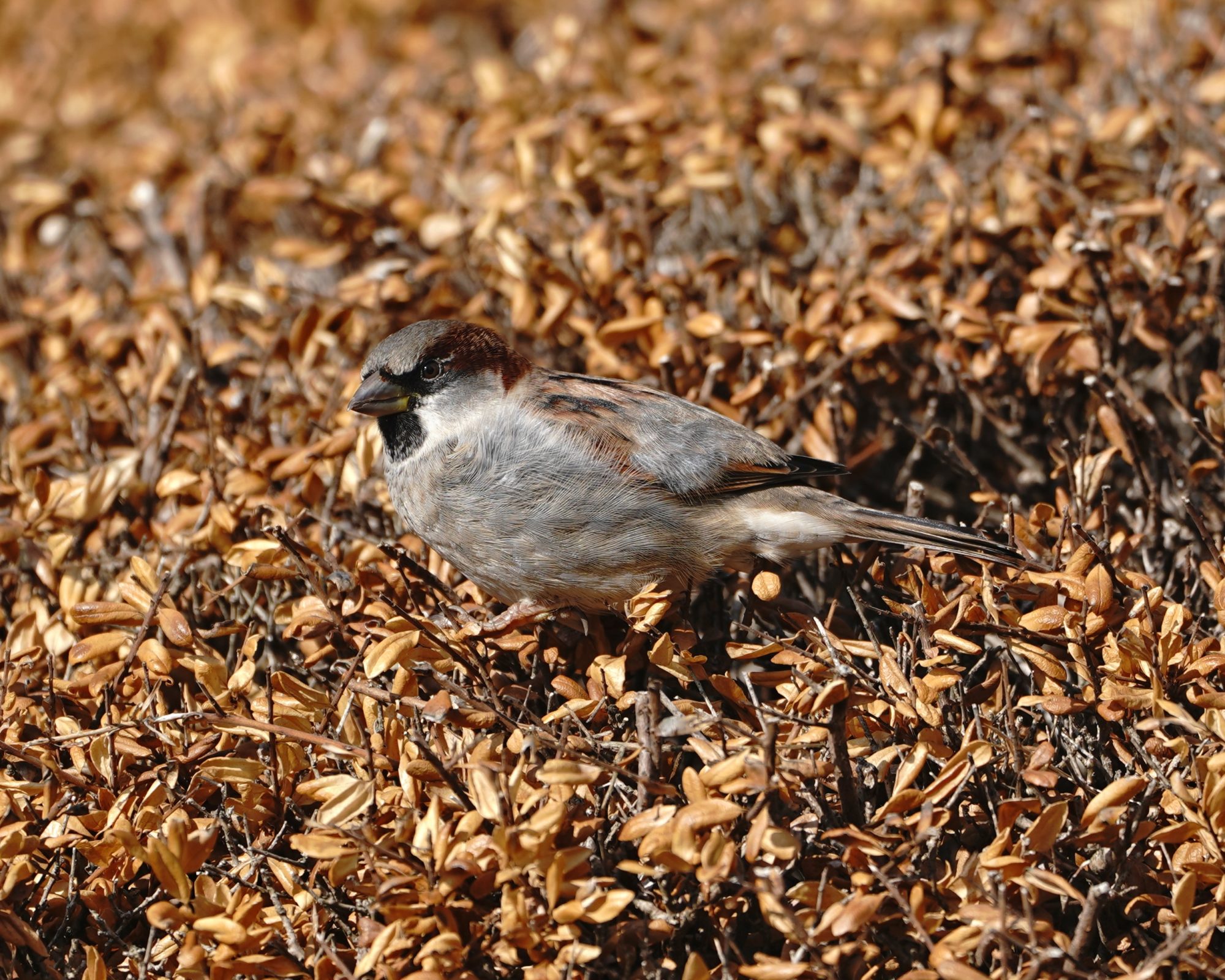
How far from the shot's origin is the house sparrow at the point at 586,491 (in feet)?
8.90

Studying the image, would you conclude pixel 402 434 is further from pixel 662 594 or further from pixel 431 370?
pixel 662 594

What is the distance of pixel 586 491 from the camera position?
108 inches

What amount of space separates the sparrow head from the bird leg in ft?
1.58

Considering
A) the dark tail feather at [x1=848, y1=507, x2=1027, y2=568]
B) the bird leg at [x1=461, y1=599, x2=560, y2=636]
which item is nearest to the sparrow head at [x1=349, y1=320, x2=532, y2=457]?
the bird leg at [x1=461, y1=599, x2=560, y2=636]

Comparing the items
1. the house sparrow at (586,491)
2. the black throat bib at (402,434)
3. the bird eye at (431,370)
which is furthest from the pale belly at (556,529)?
the bird eye at (431,370)

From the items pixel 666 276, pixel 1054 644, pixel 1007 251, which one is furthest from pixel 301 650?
pixel 1007 251

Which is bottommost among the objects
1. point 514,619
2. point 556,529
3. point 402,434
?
point 514,619

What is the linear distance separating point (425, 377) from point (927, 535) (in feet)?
4.19

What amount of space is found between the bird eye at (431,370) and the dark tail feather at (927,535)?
3.54ft

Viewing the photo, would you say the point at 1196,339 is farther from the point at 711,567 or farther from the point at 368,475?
the point at 368,475

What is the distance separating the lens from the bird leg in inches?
101

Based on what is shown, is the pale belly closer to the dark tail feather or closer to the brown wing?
the brown wing

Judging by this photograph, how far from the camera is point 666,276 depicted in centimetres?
355

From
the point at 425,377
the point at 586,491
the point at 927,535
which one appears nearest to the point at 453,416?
the point at 425,377
